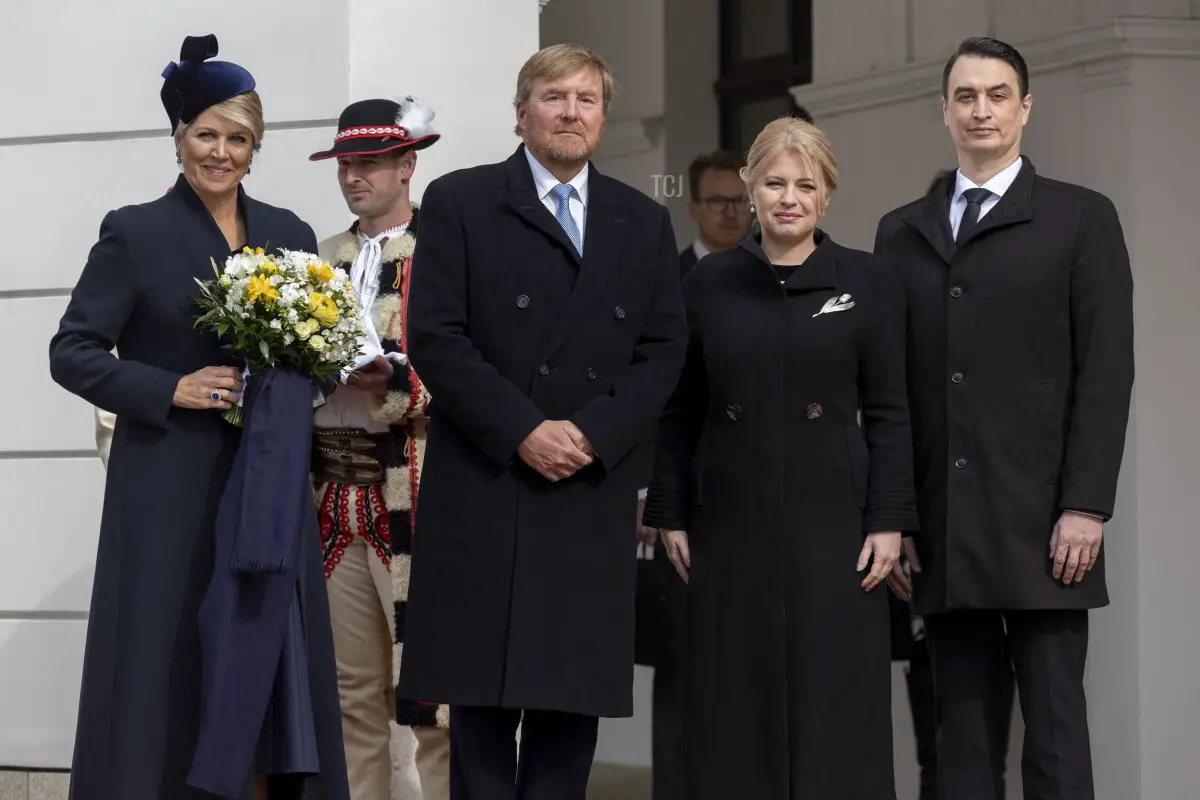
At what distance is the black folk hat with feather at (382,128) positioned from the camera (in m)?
5.25

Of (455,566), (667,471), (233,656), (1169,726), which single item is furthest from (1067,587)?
(1169,726)

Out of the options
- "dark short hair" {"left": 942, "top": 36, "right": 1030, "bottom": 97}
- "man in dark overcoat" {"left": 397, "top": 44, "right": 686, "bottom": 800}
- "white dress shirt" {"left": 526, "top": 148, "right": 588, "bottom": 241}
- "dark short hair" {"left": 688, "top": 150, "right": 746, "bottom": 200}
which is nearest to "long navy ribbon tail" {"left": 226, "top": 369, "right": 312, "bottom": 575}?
"man in dark overcoat" {"left": 397, "top": 44, "right": 686, "bottom": 800}

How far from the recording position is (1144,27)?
6.46 metres

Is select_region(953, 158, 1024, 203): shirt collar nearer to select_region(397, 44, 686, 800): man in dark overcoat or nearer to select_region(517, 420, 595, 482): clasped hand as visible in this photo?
select_region(397, 44, 686, 800): man in dark overcoat

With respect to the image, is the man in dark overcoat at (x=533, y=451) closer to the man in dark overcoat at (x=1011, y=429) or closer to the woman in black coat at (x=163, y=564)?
the woman in black coat at (x=163, y=564)

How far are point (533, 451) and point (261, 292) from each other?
0.75 meters

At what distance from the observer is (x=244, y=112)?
15.0 ft

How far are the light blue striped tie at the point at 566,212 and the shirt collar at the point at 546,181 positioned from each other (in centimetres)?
2

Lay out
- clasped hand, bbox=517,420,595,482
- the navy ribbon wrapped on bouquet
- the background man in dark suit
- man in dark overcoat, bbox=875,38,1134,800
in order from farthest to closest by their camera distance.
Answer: the background man in dark suit, man in dark overcoat, bbox=875,38,1134,800, the navy ribbon wrapped on bouquet, clasped hand, bbox=517,420,595,482

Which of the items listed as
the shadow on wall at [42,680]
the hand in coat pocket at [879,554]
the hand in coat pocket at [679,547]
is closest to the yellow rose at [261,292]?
the hand in coat pocket at [679,547]

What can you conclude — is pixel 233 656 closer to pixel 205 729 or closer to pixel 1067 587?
pixel 205 729

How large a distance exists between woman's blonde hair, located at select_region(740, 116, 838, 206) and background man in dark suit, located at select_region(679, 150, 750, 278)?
5.92 ft

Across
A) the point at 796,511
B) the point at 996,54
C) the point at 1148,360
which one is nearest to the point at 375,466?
the point at 796,511

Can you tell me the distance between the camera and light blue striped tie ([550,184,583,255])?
433 centimetres
